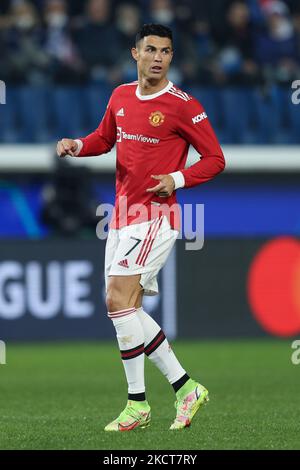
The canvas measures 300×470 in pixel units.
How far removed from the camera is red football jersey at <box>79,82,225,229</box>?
6867 millimetres

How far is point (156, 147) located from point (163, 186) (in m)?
0.40

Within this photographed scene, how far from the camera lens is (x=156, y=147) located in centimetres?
691

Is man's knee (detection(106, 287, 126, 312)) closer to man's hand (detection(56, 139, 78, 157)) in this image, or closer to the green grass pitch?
the green grass pitch

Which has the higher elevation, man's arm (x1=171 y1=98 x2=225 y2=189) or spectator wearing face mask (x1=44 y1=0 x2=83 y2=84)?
spectator wearing face mask (x1=44 y1=0 x2=83 y2=84)

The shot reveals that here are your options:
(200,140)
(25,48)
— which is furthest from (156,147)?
(25,48)

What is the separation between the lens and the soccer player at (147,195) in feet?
22.5

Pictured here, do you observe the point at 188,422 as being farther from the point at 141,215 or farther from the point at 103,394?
the point at 103,394

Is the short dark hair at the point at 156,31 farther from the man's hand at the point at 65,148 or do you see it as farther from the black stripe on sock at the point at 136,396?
the black stripe on sock at the point at 136,396

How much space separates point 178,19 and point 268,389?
8051 millimetres

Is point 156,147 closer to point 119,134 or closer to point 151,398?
point 119,134

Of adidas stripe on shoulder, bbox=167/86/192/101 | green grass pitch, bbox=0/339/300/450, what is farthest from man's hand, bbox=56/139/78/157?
green grass pitch, bbox=0/339/300/450

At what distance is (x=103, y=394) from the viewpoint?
9203 mm

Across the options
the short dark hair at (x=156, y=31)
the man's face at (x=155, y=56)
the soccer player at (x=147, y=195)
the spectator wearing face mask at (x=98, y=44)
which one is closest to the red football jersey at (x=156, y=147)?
the soccer player at (x=147, y=195)

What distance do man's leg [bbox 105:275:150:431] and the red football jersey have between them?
378 millimetres
